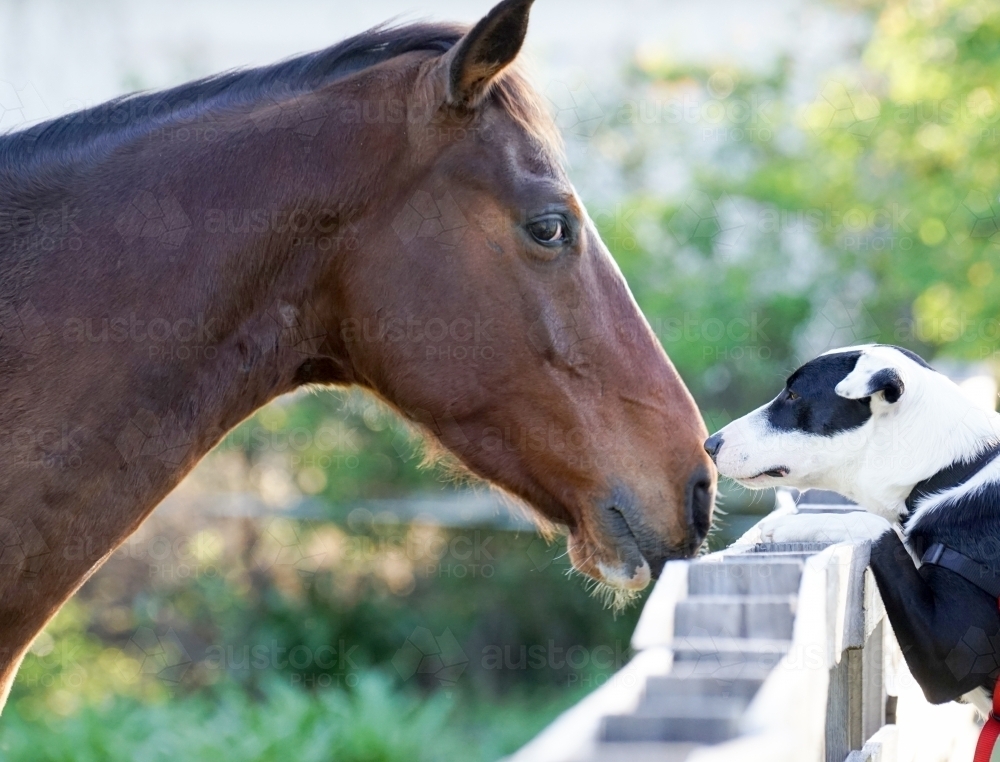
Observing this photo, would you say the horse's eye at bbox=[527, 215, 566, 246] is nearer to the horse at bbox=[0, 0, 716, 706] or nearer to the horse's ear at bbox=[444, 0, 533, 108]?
the horse at bbox=[0, 0, 716, 706]

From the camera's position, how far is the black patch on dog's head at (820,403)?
3.42 m

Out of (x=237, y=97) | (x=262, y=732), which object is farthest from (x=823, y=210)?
(x=237, y=97)

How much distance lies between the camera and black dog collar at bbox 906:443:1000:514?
3154mm

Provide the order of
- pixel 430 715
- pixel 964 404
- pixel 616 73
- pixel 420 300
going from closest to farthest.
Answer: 1. pixel 420 300
2. pixel 964 404
3. pixel 430 715
4. pixel 616 73

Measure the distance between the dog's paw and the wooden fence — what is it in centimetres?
3

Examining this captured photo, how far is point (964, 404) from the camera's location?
327 centimetres

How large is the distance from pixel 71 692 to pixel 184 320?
30.1 feet

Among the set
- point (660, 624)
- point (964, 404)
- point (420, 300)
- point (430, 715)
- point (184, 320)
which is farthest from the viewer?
point (430, 715)

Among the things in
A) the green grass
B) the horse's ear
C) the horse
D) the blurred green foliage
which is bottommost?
the green grass

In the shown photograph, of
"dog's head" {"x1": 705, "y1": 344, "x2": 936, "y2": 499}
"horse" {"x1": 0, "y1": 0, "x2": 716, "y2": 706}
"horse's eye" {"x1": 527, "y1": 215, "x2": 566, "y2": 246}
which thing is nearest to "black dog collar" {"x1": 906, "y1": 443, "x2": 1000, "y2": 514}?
"dog's head" {"x1": 705, "y1": 344, "x2": 936, "y2": 499}

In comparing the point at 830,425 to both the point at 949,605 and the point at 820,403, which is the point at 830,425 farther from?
the point at 949,605

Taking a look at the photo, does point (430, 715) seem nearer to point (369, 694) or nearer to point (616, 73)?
point (369, 694)

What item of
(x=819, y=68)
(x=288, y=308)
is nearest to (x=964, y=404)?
(x=288, y=308)

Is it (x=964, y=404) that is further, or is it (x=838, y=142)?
(x=838, y=142)
